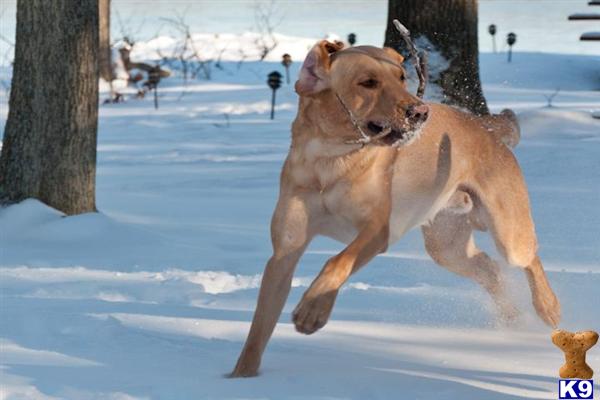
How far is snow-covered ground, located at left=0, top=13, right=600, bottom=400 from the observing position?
14.6 feet

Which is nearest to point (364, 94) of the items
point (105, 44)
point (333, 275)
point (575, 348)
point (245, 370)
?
point (333, 275)

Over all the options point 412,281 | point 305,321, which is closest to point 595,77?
point 412,281

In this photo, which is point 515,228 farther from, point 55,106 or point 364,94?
point 55,106

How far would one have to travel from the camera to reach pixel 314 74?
4.56 meters

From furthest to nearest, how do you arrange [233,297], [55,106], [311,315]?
[55,106]
[233,297]
[311,315]

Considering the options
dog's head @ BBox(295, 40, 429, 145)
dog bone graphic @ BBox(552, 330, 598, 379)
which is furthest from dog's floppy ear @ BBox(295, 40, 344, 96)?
dog bone graphic @ BBox(552, 330, 598, 379)

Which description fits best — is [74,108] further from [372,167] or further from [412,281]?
[372,167]

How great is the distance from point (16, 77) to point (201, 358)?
400 centimetres

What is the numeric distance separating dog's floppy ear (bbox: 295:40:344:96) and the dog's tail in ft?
5.18

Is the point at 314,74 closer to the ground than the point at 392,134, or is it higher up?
higher up

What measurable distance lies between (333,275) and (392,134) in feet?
1.90

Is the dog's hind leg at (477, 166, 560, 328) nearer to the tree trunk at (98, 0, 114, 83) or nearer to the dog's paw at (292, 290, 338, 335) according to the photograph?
the dog's paw at (292, 290, 338, 335)

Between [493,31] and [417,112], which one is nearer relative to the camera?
[417,112]

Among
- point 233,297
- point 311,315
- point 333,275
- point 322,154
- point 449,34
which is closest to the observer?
point 311,315
